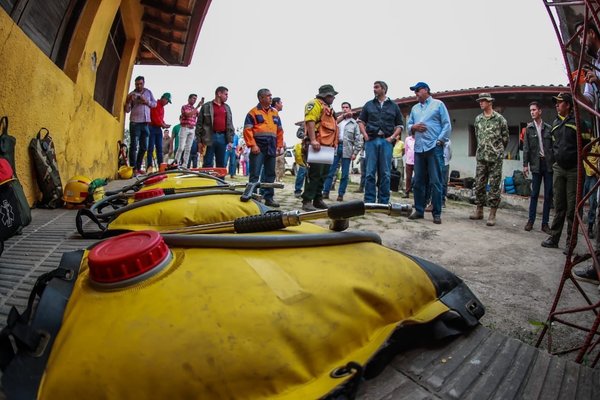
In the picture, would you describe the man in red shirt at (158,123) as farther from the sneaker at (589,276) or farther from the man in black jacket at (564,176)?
the sneaker at (589,276)

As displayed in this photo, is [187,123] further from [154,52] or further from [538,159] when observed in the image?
[538,159]

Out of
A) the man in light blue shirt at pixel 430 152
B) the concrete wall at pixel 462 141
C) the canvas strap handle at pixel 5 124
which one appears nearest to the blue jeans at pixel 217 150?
the man in light blue shirt at pixel 430 152

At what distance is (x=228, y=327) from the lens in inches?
31.1

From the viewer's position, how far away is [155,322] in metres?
0.78

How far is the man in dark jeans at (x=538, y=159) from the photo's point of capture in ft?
16.1

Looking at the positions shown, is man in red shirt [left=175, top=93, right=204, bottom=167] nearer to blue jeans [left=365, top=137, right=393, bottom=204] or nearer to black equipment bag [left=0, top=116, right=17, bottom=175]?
blue jeans [left=365, top=137, right=393, bottom=204]

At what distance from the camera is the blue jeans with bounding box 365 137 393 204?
17.3ft

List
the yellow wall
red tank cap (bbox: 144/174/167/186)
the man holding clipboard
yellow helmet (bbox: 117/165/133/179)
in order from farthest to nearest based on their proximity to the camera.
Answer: yellow helmet (bbox: 117/165/133/179) < the man holding clipboard < red tank cap (bbox: 144/174/167/186) < the yellow wall

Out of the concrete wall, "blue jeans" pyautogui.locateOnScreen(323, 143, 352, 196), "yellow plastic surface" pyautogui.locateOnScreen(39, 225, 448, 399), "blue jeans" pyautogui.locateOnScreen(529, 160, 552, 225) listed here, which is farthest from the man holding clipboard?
the concrete wall

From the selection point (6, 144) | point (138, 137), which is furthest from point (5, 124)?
point (138, 137)

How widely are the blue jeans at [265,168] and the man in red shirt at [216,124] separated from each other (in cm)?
130

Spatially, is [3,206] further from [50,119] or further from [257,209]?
[50,119]

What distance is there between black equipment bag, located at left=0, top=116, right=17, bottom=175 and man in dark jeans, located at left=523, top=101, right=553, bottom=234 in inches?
237

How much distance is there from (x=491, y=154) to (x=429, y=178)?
110cm
